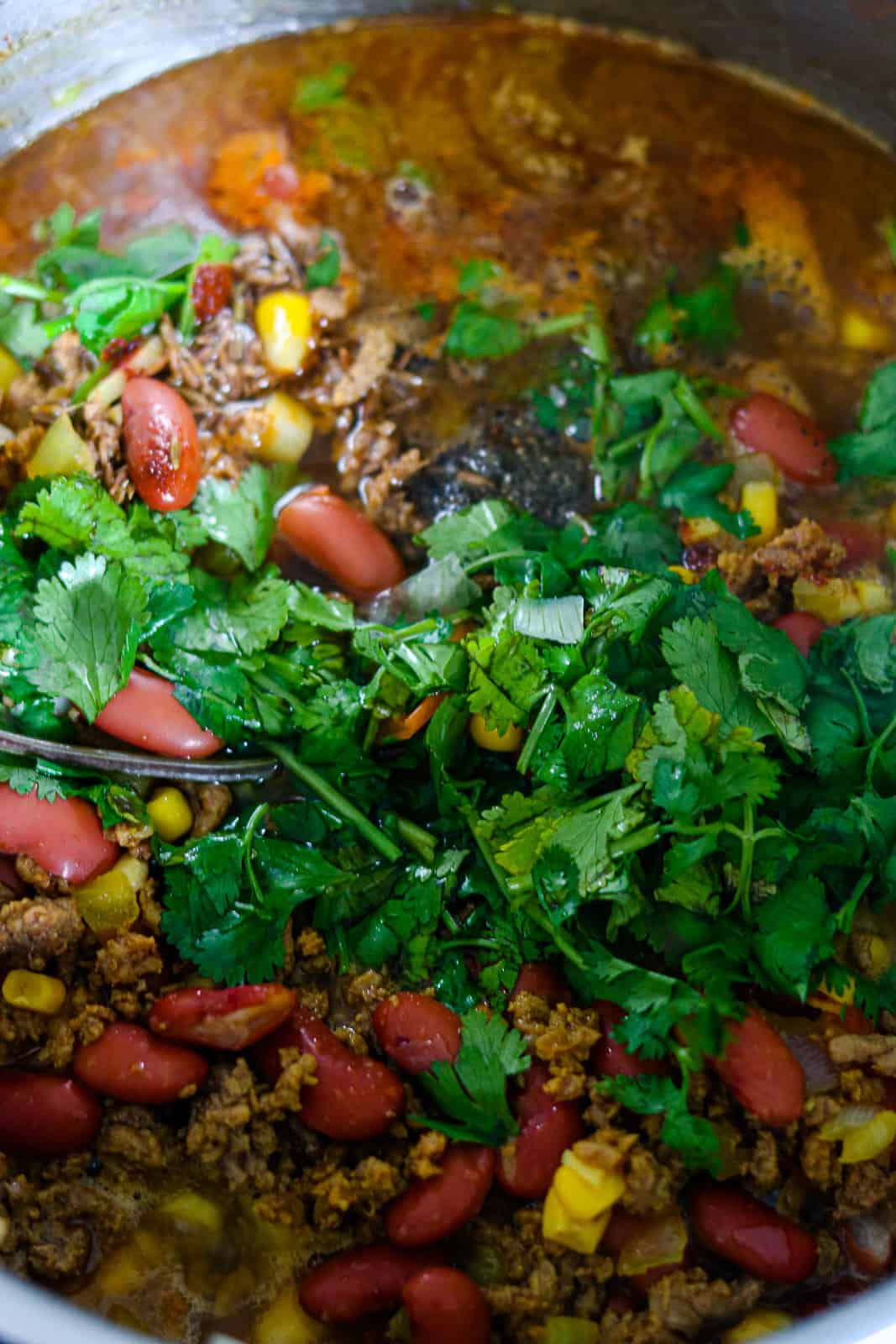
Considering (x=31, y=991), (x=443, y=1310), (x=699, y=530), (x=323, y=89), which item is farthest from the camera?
(x=323, y=89)

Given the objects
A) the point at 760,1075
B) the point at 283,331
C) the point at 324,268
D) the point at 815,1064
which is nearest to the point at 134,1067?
the point at 760,1075

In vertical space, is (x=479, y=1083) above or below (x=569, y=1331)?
above

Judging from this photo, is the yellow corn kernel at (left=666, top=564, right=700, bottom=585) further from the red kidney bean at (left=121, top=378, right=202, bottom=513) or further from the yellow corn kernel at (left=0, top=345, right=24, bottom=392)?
the yellow corn kernel at (left=0, top=345, right=24, bottom=392)

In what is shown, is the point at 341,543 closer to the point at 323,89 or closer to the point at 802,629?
the point at 802,629

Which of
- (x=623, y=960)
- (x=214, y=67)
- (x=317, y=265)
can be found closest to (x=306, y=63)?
(x=214, y=67)

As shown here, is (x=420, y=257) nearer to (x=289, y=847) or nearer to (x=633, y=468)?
(x=633, y=468)

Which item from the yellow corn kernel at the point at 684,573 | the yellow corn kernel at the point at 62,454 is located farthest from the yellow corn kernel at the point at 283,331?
the yellow corn kernel at the point at 684,573

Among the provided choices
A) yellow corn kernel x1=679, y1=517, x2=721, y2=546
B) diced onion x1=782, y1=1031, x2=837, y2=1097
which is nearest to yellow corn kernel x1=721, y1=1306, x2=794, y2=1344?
diced onion x1=782, y1=1031, x2=837, y2=1097

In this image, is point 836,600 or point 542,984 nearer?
point 542,984
